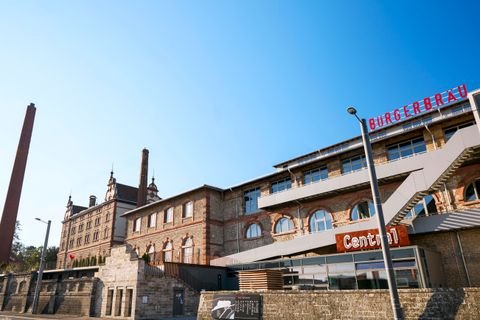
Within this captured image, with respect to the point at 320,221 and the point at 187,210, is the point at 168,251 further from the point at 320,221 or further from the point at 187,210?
the point at 320,221

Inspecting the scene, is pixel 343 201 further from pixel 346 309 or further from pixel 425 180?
pixel 346 309

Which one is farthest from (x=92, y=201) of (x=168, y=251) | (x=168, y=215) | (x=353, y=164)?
(x=353, y=164)

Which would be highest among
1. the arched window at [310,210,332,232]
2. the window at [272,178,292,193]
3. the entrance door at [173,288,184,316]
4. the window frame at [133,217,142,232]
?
the window at [272,178,292,193]

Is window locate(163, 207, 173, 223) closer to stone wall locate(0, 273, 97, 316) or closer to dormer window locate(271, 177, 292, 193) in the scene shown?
stone wall locate(0, 273, 97, 316)

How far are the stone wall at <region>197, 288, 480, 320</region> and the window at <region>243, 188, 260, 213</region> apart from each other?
44.0ft

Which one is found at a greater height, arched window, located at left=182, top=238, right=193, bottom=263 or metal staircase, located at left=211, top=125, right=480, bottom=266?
metal staircase, located at left=211, top=125, right=480, bottom=266

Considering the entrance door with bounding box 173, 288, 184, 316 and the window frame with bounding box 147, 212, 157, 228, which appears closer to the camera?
the entrance door with bounding box 173, 288, 184, 316

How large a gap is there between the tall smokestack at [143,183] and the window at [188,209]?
1475 centimetres

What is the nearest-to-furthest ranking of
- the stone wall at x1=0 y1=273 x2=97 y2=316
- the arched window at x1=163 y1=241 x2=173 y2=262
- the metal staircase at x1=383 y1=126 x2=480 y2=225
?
the metal staircase at x1=383 y1=126 x2=480 y2=225 < the stone wall at x1=0 y1=273 x2=97 y2=316 < the arched window at x1=163 y1=241 x2=173 y2=262

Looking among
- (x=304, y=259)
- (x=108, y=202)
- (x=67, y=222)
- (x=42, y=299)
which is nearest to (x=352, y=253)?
(x=304, y=259)

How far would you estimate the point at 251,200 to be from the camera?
30.5 metres

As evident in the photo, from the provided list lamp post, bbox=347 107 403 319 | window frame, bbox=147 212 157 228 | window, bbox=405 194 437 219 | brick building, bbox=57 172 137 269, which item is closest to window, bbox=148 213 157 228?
window frame, bbox=147 212 157 228

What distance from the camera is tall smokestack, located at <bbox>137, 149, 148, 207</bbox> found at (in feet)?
151

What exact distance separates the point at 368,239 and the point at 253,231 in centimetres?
1243
